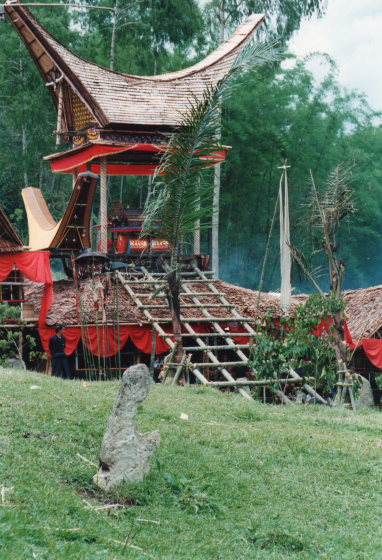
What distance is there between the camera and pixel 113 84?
56.1 ft

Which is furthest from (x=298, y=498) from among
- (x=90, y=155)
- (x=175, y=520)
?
(x=90, y=155)

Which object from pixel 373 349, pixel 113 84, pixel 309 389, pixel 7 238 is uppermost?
pixel 113 84

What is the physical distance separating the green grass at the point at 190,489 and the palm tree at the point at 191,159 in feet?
9.72

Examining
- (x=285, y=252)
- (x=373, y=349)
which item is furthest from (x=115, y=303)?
(x=373, y=349)

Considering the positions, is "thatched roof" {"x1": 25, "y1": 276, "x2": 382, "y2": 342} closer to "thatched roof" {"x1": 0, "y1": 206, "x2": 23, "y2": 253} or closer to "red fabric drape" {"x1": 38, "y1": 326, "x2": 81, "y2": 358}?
"red fabric drape" {"x1": 38, "y1": 326, "x2": 81, "y2": 358}

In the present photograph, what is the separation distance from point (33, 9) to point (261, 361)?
15.8 m

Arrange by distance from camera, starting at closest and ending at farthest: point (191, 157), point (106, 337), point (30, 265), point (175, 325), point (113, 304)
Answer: point (191, 157) < point (175, 325) < point (106, 337) < point (113, 304) < point (30, 265)

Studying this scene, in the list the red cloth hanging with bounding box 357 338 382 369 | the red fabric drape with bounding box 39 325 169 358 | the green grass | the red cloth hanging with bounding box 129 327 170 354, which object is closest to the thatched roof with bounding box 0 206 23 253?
the red fabric drape with bounding box 39 325 169 358

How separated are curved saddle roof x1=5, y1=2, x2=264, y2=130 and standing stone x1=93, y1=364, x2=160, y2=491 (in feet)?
32.7

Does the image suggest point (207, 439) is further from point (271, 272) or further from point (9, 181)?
point (271, 272)

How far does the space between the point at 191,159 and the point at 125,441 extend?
5723 millimetres

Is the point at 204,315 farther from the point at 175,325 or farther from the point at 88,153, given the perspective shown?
the point at 88,153

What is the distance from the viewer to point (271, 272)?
30.3 meters

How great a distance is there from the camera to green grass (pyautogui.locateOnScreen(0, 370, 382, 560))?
534cm
